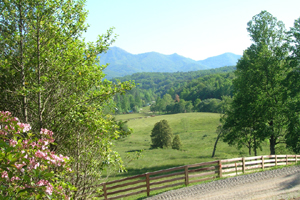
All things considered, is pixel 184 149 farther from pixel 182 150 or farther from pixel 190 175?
pixel 190 175

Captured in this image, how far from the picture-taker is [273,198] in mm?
12898

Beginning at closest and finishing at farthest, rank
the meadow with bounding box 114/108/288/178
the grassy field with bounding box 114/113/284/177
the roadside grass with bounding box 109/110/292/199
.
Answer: the roadside grass with bounding box 109/110/292/199, the meadow with bounding box 114/108/288/178, the grassy field with bounding box 114/113/284/177

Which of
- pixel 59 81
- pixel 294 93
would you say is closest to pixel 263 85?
pixel 294 93

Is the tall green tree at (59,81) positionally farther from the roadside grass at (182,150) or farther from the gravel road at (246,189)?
the gravel road at (246,189)

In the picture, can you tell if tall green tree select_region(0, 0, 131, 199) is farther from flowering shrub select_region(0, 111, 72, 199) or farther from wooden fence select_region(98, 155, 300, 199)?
wooden fence select_region(98, 155, 300, 199)

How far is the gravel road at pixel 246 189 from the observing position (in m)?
13.2

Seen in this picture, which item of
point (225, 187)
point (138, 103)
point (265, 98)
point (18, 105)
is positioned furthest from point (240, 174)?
point (138, 103)

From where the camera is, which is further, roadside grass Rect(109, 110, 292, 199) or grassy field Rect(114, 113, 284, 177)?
grassy field Rect(114, 113, 284, 177)

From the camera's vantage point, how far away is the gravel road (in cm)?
1318

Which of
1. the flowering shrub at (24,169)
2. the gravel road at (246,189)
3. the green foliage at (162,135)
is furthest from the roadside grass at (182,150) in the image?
the flowering shrub at (24,169)

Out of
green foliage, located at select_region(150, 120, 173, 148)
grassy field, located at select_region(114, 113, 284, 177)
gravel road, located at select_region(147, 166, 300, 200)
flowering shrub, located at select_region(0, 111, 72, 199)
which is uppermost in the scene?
flowering shrub, located at select_region(0, 111, 72, 199)

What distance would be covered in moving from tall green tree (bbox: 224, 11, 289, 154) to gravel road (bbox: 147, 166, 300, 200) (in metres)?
9.67

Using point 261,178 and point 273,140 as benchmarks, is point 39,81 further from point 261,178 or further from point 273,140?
point 273,140

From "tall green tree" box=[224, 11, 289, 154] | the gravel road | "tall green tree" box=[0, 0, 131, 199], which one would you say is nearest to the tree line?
"tall green tree" box=[224, 11, 289, 154]
